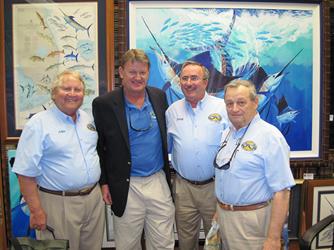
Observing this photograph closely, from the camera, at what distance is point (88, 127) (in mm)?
1982

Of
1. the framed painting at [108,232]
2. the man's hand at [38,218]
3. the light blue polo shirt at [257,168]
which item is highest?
the light blue polo shirt at [257,168]

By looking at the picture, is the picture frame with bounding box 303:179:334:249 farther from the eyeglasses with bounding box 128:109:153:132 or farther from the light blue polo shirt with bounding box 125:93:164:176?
the eyeglasses with bounding box 128:109:153:132

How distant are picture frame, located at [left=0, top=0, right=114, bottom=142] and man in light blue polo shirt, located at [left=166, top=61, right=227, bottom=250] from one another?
0.80 meters

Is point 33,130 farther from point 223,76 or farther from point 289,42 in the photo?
point 289,42

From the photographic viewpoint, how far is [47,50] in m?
2.58

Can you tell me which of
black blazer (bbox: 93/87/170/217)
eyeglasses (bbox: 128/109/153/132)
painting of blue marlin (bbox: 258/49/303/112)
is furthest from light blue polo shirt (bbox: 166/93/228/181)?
painting of blue marlin (bbox: 258/49/303/112)

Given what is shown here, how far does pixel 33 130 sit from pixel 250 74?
1809mm

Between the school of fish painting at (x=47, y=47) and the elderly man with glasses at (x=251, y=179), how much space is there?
4.60 ft

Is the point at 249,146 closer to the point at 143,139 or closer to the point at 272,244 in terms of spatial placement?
the point at 272,244

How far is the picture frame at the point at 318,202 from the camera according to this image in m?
2.67

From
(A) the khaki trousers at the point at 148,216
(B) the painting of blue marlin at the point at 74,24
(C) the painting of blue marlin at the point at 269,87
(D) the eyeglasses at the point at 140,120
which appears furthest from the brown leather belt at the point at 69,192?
(C) the painting of blue marlin at the point at 269,87

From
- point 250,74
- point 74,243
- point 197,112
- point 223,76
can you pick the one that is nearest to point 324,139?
point 250,74

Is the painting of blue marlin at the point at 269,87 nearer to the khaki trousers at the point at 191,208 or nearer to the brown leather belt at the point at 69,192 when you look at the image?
the khaki trousers at the point at 191,208

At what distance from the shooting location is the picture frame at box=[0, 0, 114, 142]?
2.55 metres
